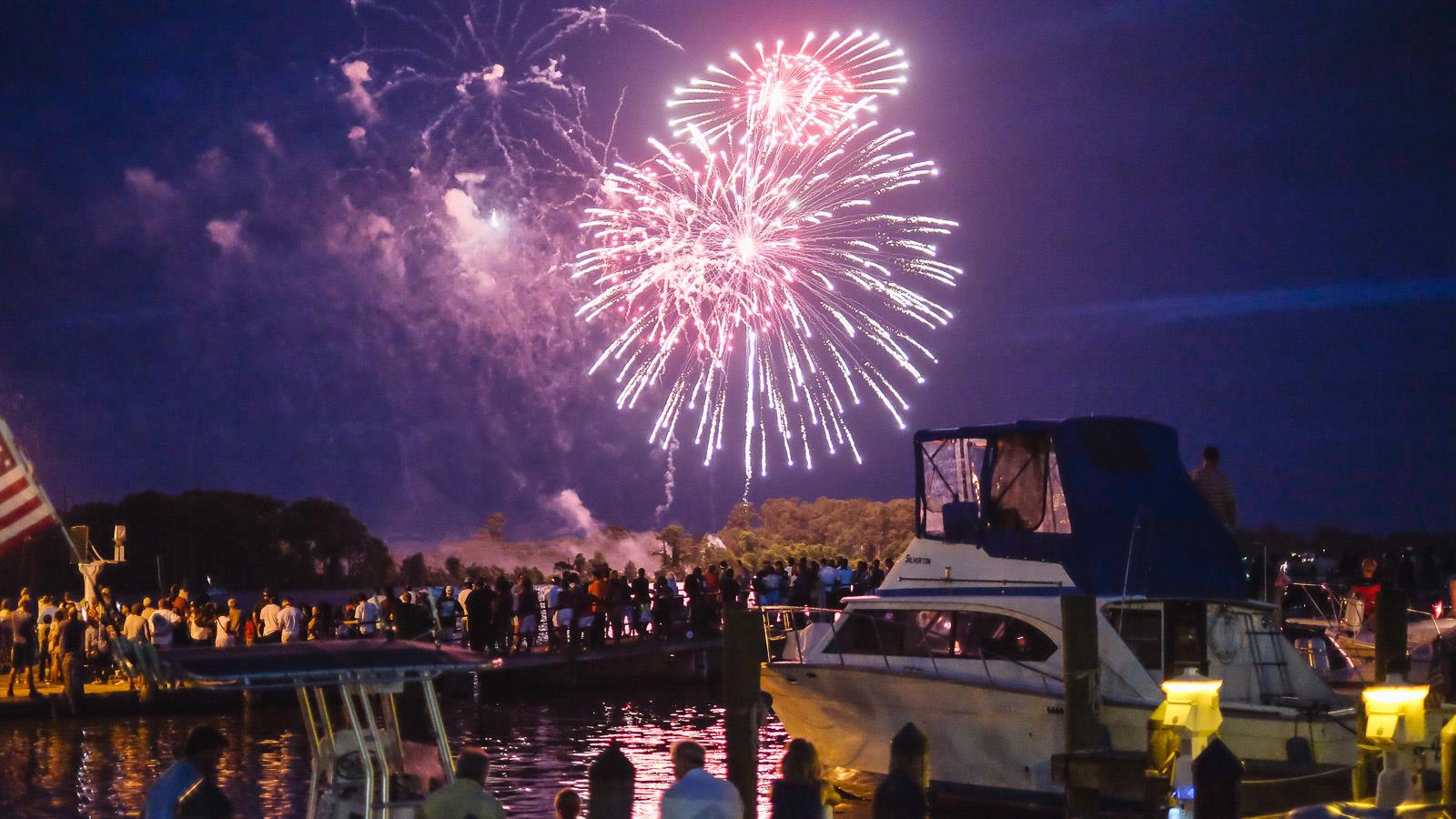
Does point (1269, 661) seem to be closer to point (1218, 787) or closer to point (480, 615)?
point (1218, 787)

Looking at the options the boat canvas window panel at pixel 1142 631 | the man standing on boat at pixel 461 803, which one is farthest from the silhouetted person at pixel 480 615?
the man standing on boat at pixel 461 803

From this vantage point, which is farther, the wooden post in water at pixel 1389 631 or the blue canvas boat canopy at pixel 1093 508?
the blue canvas boat canopy at pixel 1093 508

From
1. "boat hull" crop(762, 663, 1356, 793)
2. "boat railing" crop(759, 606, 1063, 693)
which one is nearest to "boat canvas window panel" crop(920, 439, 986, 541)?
"boat railing" crop(759, 606, 1063, 693)

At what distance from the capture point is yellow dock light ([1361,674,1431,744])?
41.6 feet

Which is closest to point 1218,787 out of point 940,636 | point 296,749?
point 940,636

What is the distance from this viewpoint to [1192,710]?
1345cm

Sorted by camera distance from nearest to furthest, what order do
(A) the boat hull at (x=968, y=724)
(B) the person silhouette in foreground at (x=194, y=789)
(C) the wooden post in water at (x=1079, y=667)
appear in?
(B) the person silhouette in foreground at (x=194, y=789), (C) the wooden post in water at (x=1079, y=667), (A) the boat hull at (x=968, y=724)

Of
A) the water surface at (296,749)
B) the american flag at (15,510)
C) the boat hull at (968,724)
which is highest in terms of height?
the american flag at (15,510)

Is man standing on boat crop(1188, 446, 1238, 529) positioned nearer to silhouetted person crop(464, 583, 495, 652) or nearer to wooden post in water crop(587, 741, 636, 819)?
wooden post in water crop(587, 741, 636, 819)

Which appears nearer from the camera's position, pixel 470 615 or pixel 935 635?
pixel 935 635

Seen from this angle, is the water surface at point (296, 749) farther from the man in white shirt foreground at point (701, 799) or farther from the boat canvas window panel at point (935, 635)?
the man in white shirt foreground at point (701, 799)

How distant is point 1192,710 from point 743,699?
4.09 m

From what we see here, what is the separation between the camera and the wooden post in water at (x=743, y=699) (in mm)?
14164

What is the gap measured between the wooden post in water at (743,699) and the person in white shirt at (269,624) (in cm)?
1556
